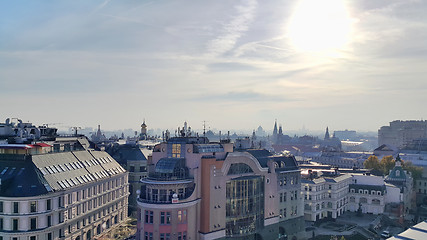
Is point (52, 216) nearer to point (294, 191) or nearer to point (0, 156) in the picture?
point (0, 156)

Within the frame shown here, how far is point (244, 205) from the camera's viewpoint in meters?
95.4

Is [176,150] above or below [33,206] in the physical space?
above

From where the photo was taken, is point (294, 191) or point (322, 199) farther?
point (322, 199)

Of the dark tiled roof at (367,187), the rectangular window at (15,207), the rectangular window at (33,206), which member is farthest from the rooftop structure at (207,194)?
the dark tiled roof at (367,187)

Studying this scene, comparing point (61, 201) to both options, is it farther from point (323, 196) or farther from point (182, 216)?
point (323, 196)

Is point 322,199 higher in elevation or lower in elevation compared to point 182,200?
lower

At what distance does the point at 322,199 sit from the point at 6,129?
108m

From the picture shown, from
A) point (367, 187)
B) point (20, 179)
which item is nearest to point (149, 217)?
point (20, 179)

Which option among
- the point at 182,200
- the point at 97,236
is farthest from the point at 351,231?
the point at 97,236

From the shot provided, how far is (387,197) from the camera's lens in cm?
14762

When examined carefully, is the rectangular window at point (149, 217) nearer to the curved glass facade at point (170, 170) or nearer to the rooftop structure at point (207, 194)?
the rooftop structure at point (207, 194)

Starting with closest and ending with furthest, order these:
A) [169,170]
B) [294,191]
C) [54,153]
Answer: [169,170] < [54,153] < [294,191]

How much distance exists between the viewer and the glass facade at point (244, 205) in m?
92.6

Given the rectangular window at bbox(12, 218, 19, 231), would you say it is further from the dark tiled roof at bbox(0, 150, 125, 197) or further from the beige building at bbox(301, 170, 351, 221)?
the beige building at bbox(301, 170, 351, 221)
